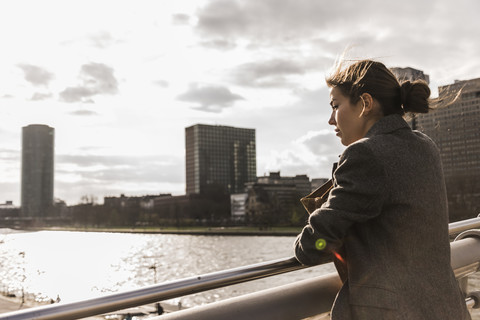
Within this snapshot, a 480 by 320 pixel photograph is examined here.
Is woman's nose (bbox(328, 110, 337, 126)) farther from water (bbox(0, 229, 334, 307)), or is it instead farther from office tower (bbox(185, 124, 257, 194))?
office tower (bbox(185, 124, 257, 194))

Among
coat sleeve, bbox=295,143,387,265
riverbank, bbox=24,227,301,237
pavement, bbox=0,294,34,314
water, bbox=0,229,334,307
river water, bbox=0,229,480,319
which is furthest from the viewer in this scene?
riverbank, bbox=24,227,301,237

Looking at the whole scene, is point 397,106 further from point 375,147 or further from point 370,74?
point 375,147

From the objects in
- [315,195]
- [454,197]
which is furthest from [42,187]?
[315,195]

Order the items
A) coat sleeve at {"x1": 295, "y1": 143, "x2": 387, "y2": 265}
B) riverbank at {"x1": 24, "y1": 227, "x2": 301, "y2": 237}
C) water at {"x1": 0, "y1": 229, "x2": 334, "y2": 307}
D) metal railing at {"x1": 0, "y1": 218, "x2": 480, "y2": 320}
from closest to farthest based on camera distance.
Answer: metal railing at {"x1": 0, "y1": 218, "x2": 480, "y2": 320} < coat sleeve at {"x1": 295, "y1": 143, "x2": 387, "y2": 265} < water at {"x1": 0, "y1": 229, "x2": 334, "y2": 307} < riverbank at {"x1": 24, "y1": 227, "x2": 301, "y2": 237}

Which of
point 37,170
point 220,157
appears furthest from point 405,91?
point 220,157

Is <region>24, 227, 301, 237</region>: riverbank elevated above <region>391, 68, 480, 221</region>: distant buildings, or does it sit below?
below

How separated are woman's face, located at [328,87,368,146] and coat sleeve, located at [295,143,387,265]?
0.26 metres

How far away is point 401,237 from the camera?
148 cm

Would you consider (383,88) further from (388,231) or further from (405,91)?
(388,231)

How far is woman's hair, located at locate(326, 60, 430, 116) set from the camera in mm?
1688

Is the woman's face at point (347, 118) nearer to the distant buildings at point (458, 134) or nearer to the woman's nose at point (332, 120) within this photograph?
the woman's nose at point (332, 120)

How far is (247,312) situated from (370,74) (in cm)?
88

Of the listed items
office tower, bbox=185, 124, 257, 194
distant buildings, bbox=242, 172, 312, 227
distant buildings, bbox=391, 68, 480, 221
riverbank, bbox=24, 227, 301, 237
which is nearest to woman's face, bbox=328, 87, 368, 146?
distant buildings, bbox=391, 68, 480, 221

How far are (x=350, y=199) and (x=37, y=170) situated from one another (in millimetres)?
116421
